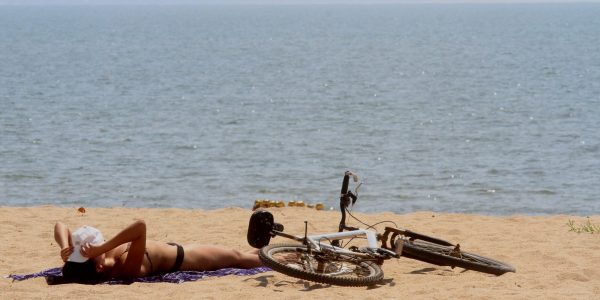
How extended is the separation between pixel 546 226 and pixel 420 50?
9058 cm

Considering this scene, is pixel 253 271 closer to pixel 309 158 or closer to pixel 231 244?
pixel 231 244

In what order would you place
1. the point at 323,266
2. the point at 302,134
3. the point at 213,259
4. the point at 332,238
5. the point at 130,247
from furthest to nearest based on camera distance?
the point at 302,134
the point at 213,259
the point at 332,238
the point at 130,247
the point at 323,266

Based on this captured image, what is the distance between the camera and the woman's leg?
11211mm

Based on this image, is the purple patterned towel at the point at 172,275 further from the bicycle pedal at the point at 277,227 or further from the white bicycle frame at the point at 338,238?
the white bicycle frame at the point at 338,238

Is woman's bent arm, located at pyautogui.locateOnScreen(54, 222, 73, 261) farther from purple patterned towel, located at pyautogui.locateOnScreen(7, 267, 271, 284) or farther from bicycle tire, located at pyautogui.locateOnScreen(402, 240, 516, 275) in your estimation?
bicycle tire, located at pyautogui.locateOnScreen(402, 240, 516, 275)

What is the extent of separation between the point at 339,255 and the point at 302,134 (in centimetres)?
2378

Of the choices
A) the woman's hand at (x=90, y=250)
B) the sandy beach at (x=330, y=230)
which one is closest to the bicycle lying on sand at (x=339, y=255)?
the sandy beach at (x=330, y=230)

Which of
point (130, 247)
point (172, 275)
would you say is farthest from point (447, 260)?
point (130, 247)

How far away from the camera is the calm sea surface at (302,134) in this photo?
22.9 m

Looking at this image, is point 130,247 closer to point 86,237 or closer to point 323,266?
point 86,237

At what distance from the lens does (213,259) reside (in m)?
11.4

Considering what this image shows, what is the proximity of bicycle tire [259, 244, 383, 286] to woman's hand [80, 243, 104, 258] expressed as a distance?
5.21 ft

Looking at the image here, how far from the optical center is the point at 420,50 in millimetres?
104625

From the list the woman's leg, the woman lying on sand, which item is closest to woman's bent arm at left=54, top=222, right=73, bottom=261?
the woman lying on sand
